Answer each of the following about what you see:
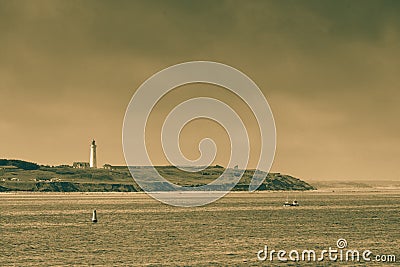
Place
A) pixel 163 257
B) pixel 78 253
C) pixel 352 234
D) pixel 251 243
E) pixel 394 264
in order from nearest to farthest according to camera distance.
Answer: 1. pixel 394 264
2. pixel 163 257
3. pixel 78 253
4. pixel 251 243
5. pixel 352 234

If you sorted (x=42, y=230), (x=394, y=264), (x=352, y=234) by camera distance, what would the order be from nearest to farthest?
(x=394, y=264), (x=352, y=234), (x=42, y=230)

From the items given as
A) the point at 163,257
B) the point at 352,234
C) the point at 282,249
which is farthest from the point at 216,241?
the point at 352,234

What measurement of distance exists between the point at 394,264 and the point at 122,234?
184 ft

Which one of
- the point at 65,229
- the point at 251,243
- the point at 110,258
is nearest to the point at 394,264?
the point at 251,243

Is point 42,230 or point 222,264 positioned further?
point 42,230

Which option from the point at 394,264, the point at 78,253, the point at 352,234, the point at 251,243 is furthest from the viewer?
the point at 352,234

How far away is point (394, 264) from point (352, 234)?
129 ft

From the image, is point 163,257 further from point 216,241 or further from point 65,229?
point 65,229

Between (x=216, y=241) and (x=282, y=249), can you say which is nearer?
(x=282, y=249)

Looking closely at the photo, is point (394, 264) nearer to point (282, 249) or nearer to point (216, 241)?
point (282, 249)

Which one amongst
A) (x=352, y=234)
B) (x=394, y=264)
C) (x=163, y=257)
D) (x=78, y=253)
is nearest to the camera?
(x=394, y=264)

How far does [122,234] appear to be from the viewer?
12119 centimetres

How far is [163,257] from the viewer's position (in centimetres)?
8638

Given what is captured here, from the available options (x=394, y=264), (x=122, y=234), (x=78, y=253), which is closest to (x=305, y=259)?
(x=394, y=264)
